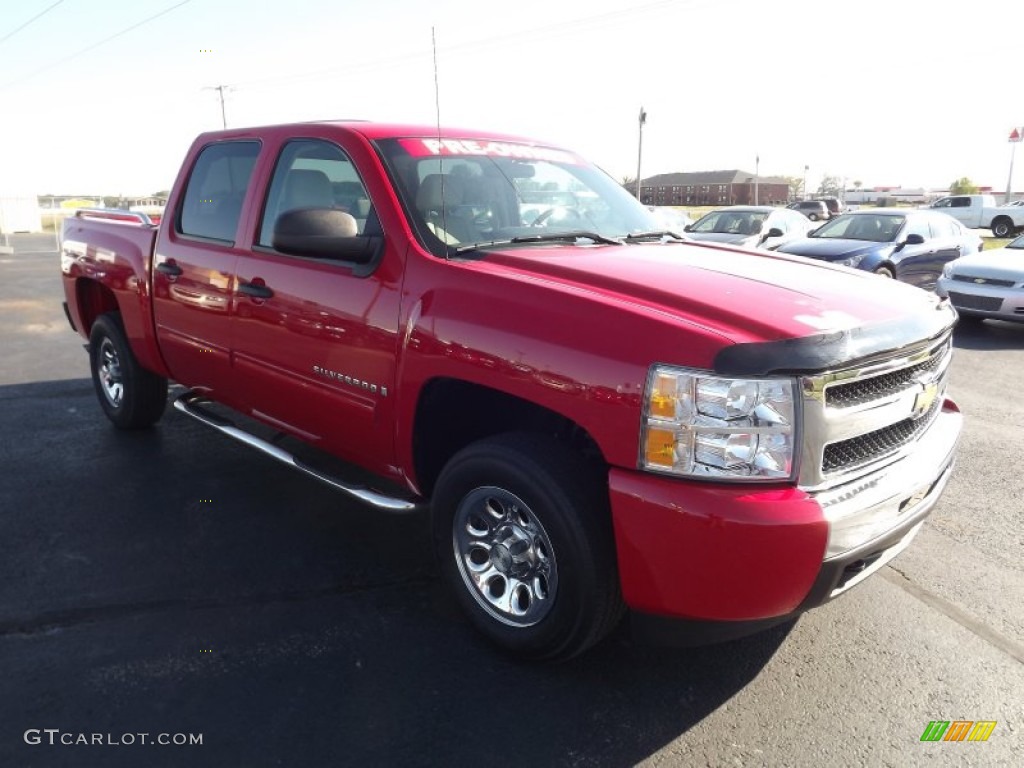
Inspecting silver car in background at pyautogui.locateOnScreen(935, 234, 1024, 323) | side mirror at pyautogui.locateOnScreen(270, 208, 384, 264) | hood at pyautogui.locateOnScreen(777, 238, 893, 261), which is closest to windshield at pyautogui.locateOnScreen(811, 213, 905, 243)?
hood at pyautogui.locateOnScreen(777, 238, 893, 261)

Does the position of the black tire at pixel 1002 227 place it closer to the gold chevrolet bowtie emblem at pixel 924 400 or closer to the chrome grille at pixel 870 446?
the gold chevrolet bowtie emblem at pixel 924 400

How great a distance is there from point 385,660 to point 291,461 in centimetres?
118

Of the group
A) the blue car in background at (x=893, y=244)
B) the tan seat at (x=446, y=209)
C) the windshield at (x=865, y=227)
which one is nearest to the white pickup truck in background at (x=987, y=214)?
the blue car in background at (x=893, y=244)

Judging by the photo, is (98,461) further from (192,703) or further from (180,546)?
(192,703)

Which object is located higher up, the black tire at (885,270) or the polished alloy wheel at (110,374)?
the polished alloy wheel at (110,374)

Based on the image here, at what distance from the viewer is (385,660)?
2.97 m

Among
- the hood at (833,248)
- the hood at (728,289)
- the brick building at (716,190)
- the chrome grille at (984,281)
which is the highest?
the hood at (728,289)

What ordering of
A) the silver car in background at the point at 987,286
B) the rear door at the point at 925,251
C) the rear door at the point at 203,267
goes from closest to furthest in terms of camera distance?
the rear door at the point at 203,267
the silver car in background at the point at 987,286
the rear door at the point at 925,251

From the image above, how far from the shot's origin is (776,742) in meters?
2.55

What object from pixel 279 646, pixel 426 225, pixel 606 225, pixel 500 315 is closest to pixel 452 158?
pixel 426 225

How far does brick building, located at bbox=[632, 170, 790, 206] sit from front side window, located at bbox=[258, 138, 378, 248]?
104519mm

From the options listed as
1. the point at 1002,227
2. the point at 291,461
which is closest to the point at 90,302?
the point at 291,461

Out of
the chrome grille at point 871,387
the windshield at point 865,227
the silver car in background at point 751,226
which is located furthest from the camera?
the silver car in background at point 751,226

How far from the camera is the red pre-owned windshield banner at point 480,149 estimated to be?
3.63 m
